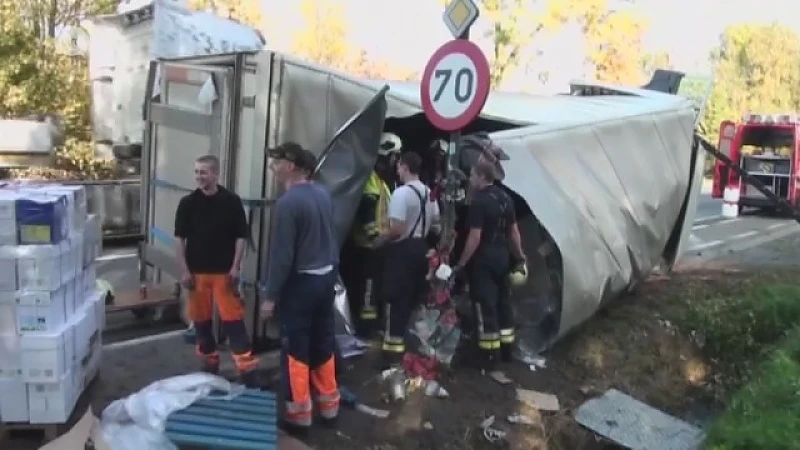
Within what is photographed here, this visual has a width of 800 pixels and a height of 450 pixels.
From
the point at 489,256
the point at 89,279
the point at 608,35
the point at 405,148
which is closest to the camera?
the point at 89,279

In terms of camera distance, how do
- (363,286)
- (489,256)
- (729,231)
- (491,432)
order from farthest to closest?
(729,231) < (363,286) < (489,256) < (491,432)

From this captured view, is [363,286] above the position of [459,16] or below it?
below

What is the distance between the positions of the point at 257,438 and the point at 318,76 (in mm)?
2967

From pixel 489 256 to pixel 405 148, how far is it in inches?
96.4

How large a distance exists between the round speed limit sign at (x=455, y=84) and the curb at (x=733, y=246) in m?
6.21

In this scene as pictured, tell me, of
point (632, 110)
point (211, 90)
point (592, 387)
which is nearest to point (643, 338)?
point (592, 387)

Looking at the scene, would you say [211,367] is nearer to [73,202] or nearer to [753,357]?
[73,202]

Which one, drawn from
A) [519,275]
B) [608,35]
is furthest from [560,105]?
[608,35]

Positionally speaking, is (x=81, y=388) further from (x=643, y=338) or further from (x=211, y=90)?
(x=643, y=338)

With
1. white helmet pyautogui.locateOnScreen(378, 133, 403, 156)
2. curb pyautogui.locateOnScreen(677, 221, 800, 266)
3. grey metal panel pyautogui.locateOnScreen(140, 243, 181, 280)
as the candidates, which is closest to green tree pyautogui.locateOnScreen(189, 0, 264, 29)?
curb pyautogui.locateOnScreen(677, 221, 800, 266)

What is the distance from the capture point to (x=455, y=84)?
5.64 metres

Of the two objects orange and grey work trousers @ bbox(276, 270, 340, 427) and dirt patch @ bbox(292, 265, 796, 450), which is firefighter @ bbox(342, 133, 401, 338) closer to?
dirt patch @ bbox(292, 265, 796, 450)

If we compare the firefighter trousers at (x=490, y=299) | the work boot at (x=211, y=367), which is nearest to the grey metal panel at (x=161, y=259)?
the work boot at (x=211, y=367)

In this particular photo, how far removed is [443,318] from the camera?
20.4 feet
